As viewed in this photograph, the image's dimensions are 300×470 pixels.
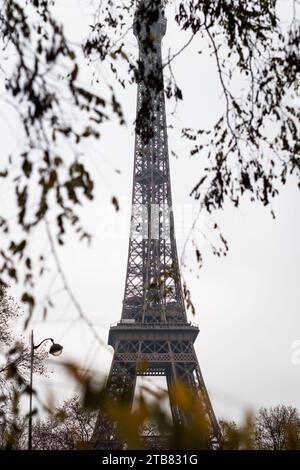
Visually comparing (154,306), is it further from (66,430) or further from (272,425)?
(66,430)

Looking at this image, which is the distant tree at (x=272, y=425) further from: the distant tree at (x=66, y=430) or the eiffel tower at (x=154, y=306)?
the distant tree at (x=66, y=430)

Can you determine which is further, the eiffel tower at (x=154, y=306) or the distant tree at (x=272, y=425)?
the eiffel tower at (x=154, y=306)

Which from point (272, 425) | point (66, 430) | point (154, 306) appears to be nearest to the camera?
point (66, 430)

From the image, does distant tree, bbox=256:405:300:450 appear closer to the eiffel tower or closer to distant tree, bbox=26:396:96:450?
the eiffel tower

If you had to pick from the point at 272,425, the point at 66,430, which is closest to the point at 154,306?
the point at 272,425

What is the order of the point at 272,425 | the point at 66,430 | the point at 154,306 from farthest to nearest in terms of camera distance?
the point at 154,306, the point at 272,425, the point at 66,430

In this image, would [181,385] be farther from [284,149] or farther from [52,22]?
[284,149]

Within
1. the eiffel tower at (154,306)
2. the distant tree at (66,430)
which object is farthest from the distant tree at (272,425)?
the distant tree at (66,430)

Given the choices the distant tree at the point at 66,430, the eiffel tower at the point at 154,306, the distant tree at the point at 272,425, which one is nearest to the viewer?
the distant tree at the point at 66,430

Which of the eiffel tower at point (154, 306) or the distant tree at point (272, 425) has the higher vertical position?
the eiffel tower at point (154, 306)

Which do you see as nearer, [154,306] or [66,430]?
[66,430]

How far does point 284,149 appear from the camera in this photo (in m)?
6.90

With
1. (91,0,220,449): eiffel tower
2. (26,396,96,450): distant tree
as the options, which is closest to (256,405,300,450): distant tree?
(91,0,220,449): eiffel tower

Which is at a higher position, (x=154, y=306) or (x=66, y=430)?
(x=154, y=306)
